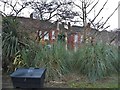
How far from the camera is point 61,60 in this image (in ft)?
20.5

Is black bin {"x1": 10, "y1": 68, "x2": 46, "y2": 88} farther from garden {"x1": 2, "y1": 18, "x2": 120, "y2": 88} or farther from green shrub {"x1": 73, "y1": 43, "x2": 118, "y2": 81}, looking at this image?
green shrub {"x1": 73, "y1": 43, "x2": 118, "y2": 81}

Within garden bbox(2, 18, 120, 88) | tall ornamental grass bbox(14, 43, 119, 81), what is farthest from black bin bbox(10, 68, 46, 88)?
tall ornamental grass bbox(14, 43, 119, 81)

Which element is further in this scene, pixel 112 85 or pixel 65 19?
pixel 65 19

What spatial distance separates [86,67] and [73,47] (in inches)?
48.3

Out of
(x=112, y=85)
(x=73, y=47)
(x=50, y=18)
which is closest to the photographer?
(x=112, y=85)

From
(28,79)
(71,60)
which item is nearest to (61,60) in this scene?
(71,60)

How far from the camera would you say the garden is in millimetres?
5984

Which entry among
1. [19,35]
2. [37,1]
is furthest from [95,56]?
[37,1]

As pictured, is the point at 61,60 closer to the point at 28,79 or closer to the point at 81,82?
the point at 81,82

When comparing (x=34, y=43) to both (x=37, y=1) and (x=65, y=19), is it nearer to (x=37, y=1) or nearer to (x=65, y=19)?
(x=37, y=1)

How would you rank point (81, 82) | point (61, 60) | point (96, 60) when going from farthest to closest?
point (96, 60) < point (61, 60) < point (81, 82)

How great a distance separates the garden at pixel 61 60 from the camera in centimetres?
598

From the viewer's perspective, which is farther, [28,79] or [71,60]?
[71,60]

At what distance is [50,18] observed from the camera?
10273mm
